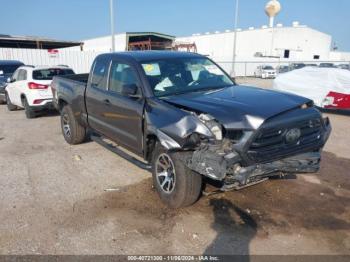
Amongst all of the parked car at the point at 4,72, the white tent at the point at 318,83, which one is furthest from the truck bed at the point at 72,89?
the white tent at the point at 318,83

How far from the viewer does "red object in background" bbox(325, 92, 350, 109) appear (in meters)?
10.3

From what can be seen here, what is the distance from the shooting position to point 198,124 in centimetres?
368

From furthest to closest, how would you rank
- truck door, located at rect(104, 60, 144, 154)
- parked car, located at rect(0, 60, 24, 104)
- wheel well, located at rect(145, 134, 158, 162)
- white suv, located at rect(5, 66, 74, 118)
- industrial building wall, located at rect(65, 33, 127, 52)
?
1. industrial building wall, located at rect(65, 33, 127, 52)
2. parked car, located at rect(0, 60, 24, 104)
3. white suv, located at rect(5, 66, 74, 118)
4. truck door, located at rect(104, 60, 144, 154)
5. wheel well, located at rect(145, 134, 158, 162)

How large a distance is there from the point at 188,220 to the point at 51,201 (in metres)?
1.98

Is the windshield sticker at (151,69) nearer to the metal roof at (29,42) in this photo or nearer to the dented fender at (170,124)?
the dented fender at (170,124)

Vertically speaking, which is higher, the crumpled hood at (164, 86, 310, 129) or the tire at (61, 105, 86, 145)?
the crumpled hood at (164, 86, 310, 129)

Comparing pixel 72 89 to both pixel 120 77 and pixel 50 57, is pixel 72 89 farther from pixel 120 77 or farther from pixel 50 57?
pixel 50 57

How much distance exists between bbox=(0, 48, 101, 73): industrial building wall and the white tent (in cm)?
1799

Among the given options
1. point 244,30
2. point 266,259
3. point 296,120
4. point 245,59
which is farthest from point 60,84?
point 244,30

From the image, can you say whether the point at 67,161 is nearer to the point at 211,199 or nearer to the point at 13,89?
the point at 211,199

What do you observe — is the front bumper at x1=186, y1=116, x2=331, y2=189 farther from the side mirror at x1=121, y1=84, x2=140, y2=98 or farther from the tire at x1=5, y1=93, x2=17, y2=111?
the tire at x1=5, y1=93, x2=17, y2=111

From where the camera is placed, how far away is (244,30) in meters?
62.7

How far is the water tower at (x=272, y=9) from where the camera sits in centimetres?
6625

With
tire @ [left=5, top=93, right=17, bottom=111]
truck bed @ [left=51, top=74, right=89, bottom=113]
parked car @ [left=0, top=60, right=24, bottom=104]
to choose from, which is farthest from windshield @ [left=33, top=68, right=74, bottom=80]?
parked car @ [left=0, top=60, right=24, bottom=104]
